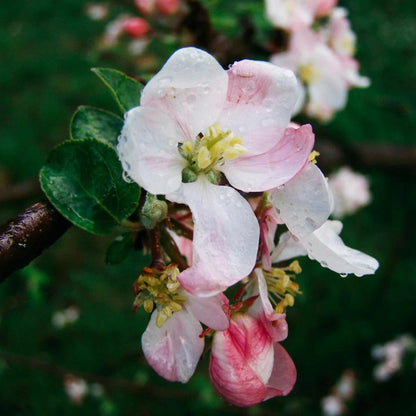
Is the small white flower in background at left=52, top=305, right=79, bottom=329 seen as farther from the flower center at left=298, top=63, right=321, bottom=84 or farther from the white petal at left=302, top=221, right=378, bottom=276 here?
the white petal at left=302, top=221, right=378, bottom=276

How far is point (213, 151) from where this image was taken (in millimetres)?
536

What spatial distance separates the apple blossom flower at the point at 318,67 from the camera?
1147 millimetres

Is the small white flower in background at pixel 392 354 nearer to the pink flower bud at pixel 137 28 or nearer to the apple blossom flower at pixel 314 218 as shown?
the pink flower bud at pixel 137 28

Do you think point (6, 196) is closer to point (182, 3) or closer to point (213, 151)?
point (182, 3)

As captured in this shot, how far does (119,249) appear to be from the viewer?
59cm

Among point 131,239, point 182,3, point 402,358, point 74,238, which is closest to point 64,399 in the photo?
point 74,238

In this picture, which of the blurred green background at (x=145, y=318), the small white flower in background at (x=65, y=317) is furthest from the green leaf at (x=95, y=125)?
the small white flower in background at (x=65, y=317)

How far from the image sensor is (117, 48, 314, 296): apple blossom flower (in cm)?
48

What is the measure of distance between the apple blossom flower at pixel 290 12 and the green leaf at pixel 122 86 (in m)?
0.61

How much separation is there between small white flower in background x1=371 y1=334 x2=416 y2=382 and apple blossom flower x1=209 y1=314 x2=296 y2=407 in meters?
1.98

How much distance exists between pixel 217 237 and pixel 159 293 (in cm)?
9

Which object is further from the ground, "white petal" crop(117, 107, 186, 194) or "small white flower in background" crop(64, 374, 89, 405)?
"white petal" crop(117, 107, 186, 194)

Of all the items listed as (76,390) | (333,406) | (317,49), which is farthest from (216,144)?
(333,406)

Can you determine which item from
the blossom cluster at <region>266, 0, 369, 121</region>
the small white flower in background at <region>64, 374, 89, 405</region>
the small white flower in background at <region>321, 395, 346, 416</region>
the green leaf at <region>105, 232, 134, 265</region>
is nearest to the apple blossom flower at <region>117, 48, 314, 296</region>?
the green leaf at <region>105, 232, 134, 265</region>
